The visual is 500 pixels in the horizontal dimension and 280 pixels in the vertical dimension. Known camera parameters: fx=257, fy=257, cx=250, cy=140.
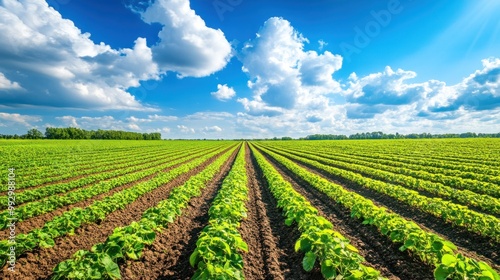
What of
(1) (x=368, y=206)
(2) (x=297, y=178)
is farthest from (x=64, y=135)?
(1) (x=368, y=206)

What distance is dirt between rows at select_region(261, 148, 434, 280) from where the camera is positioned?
645 centimetres

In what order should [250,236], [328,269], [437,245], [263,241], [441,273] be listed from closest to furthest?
[441,273]
[328,269]
[437,245]
[263,241]
[250,236]

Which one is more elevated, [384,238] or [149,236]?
[149,236]

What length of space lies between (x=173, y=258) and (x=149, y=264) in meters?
0.69

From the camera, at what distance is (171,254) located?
7430mm

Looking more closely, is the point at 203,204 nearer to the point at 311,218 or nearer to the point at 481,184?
the point at 311,218

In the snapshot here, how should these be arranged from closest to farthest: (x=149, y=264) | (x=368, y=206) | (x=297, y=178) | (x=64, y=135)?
(x=149, y=264) < (x=368, y=206) < (x=297, y=178) < (x=64, y=135)

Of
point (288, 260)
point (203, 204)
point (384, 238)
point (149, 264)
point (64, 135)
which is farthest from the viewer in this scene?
point (64, 135)

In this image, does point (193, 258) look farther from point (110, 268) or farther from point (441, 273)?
point (441, 273)

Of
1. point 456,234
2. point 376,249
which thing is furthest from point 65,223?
point 456,234

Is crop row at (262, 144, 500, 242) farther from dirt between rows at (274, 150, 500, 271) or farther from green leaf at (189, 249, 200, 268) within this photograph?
green leaf at (189, 249, 200, 268)

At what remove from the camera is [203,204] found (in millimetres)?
13156

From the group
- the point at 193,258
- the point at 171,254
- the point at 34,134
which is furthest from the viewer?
the point at 34,134

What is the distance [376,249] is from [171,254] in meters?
6.14
